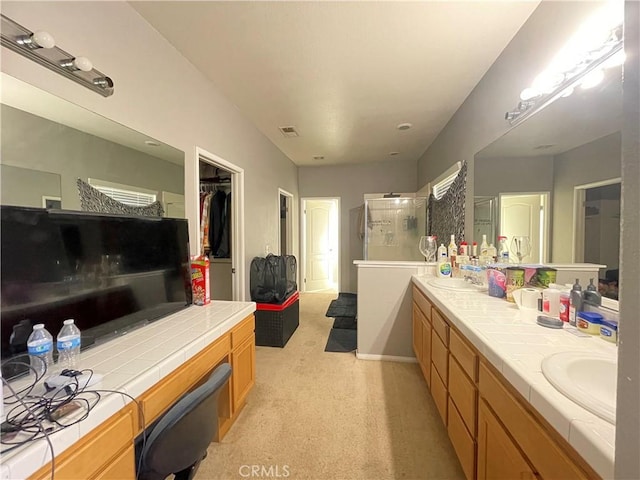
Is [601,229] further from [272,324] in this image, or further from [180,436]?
[272,324]

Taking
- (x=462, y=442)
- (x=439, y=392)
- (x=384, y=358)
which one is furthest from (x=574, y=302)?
(x=384, y=358)

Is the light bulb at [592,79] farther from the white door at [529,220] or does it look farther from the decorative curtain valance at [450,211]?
the decorative curtain valance at [450,211]

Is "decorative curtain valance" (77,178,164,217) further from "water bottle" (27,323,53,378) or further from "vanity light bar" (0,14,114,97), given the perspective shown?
"water bottle" (27,323,53,378)

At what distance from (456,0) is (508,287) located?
168cm

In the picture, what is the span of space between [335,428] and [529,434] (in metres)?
1.32

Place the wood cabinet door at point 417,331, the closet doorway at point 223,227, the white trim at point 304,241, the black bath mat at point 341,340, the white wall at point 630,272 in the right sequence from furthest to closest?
the white trim at point 304,241, the black bath mat at point 341,340, the closet doorway at point 223,227, the wood cabinet door at point 417,331, the white wall at point 630,272

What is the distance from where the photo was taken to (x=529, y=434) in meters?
0.80

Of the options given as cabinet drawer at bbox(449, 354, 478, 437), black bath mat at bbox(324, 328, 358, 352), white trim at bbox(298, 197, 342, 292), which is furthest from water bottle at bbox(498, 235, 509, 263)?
white trim at bbox(298, 197, 342, 292)

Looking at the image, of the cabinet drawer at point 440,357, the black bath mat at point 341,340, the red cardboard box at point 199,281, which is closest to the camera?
the cabinet drawer at point 440,357

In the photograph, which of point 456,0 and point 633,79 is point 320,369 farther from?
point 456,0

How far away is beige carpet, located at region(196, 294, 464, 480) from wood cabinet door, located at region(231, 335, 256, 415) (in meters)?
0.19

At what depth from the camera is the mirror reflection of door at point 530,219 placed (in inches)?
59.1

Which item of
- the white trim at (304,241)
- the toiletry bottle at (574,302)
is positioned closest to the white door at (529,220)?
the toiletry bottle at (574,302)

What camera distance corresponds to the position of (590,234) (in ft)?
3.96
